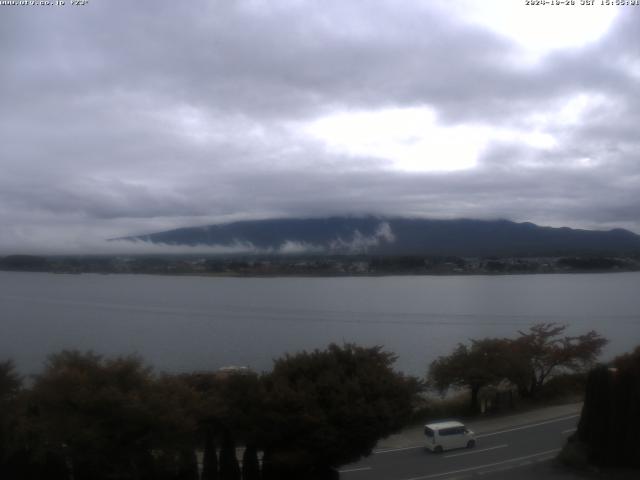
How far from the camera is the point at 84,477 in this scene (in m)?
10.1

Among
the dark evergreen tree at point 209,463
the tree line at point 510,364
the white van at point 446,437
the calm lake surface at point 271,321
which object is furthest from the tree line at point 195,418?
the calm lake surface at point 271,321

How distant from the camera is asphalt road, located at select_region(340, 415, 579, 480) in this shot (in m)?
12.8

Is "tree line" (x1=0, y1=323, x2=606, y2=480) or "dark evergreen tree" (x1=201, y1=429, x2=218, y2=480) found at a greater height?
"tree line" (x1=0, y1=323, x2=606, y2=480)

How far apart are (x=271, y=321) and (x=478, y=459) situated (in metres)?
31.1

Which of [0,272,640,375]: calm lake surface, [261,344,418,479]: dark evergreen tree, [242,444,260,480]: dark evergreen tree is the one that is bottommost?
[0,272,640,375]: calm lake surface

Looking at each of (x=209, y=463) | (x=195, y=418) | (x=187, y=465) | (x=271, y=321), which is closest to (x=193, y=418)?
(x=195, y=418)

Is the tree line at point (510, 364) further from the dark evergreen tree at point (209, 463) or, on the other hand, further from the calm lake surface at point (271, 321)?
the dark evergreen tree at point (209, 463)

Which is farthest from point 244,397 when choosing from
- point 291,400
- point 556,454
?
point 556,454

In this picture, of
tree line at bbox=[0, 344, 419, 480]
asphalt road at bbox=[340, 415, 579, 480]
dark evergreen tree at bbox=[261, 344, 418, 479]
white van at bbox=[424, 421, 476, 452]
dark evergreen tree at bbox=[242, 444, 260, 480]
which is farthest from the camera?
white van at bbox=[424, 421, 476, 452]

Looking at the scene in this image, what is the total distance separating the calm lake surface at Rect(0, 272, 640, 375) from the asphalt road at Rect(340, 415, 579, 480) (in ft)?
36.3

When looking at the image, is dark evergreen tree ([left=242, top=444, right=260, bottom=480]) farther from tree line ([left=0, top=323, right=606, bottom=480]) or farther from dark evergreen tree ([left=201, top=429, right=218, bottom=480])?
dark evergreen tree ([left=201, top=429, right=218, bottom=480])

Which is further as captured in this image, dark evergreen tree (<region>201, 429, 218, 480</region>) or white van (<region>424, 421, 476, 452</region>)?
white van (<region>424, 421, 476, 452</region>)

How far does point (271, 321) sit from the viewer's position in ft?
146

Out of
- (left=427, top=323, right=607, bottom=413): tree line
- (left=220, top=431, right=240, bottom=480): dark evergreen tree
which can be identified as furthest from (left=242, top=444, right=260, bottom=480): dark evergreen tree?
(left=427, top=323, right=607, bottom=413): tree line
